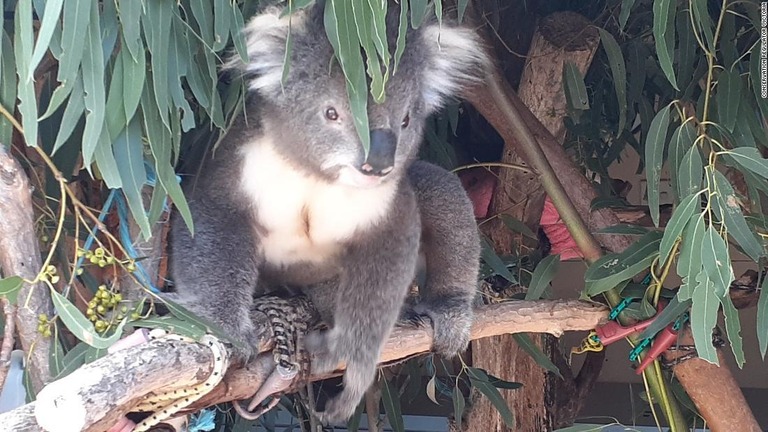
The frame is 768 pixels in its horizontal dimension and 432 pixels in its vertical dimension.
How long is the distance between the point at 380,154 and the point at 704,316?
29.4 inches

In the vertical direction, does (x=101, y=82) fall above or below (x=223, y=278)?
above

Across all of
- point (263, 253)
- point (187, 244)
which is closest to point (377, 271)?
point (263, 253)

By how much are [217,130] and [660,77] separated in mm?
1662

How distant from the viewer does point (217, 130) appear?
7.38ft

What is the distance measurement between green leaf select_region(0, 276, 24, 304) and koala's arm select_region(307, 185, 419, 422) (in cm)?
80

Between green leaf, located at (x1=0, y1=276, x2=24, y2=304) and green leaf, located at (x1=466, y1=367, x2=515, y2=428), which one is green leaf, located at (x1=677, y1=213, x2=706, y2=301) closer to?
green leaf, located at (x1=466, y1=367, x2=515, y2=428)

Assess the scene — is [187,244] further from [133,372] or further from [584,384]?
[584,384]

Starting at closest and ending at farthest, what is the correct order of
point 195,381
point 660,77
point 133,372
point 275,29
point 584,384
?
point 133,372
point 195,381
point 275,29
point 660,77
point 584,384

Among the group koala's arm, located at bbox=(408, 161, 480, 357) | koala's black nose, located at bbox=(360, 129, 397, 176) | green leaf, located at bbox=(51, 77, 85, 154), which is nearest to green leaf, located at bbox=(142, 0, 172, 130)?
green leaf, located at bbox=(51, 77, 85, 154)

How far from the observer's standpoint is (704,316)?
1.74m

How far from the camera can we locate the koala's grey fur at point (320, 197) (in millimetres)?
1977

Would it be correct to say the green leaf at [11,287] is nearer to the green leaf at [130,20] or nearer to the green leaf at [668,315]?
the green leaf at [130,20]

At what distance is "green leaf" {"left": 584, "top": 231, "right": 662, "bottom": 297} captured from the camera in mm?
2172

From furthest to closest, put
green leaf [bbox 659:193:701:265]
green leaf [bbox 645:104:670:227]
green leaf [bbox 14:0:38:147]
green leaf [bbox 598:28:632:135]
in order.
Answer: green leaf [bbox 598:28:632:135], green leaf [bbox 645:104:670:227], green leaf [bbox 659:193:701:265], green leaf [bbox 14:0:38:147]
